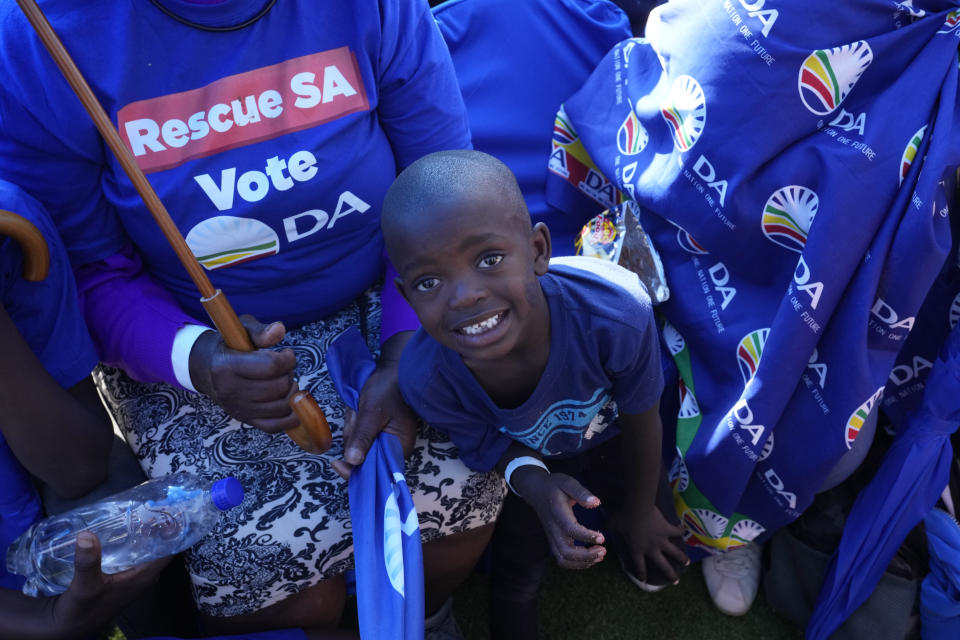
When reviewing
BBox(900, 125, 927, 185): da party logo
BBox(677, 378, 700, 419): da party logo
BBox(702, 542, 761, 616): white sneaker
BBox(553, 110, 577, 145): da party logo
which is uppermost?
BBox(900, 125, 927, 185): da party logo

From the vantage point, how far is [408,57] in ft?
5.11

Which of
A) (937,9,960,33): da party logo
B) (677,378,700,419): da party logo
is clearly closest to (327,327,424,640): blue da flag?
(677,378,700,419): da party logo

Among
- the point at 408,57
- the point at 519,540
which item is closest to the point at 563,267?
the point at 408,57

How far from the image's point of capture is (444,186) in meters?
1.19

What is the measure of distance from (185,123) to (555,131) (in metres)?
1.02

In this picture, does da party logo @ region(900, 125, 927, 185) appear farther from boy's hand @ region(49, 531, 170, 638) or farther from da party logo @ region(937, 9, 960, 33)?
boy's hand @ region(49, 531, 170, 638)

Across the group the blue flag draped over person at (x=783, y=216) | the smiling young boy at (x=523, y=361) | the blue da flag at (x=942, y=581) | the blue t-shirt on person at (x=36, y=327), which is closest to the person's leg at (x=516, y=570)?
the smiling young boy at (x=523, y=361)

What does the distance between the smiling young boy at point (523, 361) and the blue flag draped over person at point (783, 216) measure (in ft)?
0.75

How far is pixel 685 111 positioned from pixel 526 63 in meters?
0.65

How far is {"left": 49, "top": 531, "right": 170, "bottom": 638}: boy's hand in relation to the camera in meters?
1.29

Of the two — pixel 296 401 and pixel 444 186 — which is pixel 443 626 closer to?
→ pixel 296 401

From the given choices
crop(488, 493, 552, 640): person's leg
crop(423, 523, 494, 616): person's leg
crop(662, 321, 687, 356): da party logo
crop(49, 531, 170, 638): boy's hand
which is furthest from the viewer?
crop(662, 321, 687, 356): da party logo

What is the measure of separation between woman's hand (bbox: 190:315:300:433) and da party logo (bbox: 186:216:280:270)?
0.15m

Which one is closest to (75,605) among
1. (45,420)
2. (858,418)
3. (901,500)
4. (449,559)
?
(45,420)
